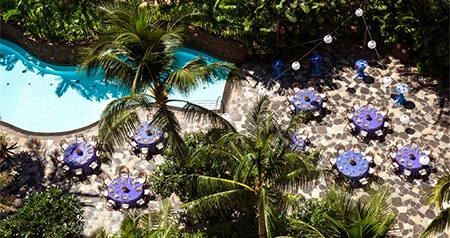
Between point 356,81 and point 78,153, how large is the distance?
11650mm

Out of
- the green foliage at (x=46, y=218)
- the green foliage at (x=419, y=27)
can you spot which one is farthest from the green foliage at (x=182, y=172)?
the green foliage at (x=419, y=27)

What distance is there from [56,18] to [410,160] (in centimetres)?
1616

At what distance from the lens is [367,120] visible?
21.2m

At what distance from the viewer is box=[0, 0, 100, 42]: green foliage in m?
24.9

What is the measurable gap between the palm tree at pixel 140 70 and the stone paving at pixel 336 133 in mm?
3725

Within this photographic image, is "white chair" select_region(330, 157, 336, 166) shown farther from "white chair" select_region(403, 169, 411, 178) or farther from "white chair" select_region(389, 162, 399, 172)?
"white chair" select_region(403, 169, 411, 178)

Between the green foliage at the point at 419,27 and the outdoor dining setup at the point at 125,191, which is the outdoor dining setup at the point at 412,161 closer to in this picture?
the green foliage at the point at 419,27

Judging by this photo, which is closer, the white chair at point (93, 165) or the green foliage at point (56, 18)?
the white chair at point (93, 165)

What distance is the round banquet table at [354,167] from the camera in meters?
19.7

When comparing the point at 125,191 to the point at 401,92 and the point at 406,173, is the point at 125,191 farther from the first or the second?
the point at 401,92

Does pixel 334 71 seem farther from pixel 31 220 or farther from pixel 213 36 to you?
pixel 31 220

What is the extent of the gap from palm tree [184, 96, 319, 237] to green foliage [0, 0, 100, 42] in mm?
12982

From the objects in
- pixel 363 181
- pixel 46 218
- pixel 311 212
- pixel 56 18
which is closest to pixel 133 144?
pixel 46 218

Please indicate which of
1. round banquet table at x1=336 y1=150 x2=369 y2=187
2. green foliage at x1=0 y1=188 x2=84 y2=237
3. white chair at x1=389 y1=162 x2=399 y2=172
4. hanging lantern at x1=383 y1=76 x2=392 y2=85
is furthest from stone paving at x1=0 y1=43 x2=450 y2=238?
green foliage at x1=0 y1=188 x2=84 y2=237
